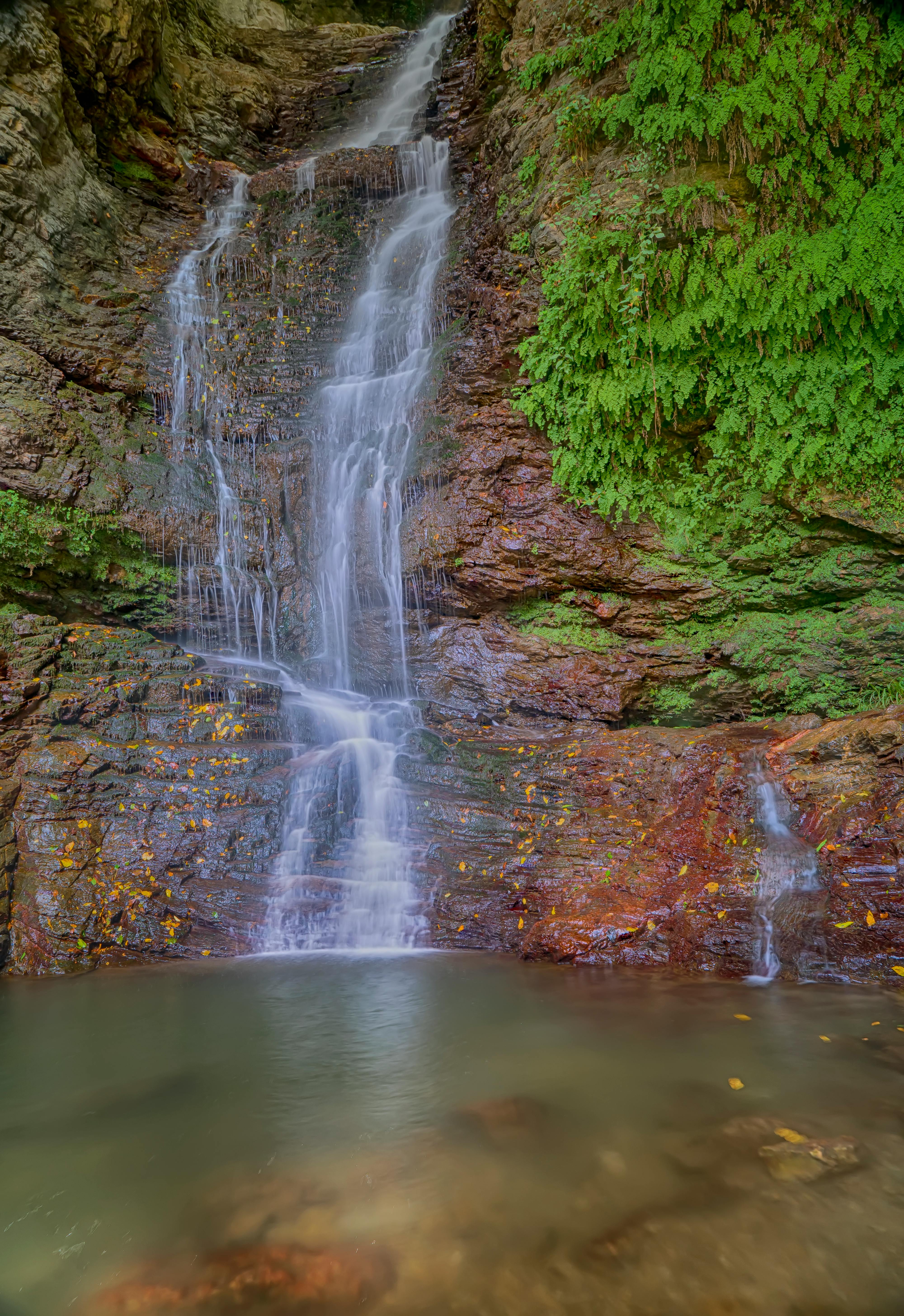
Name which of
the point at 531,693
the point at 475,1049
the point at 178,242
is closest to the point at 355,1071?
the point at 475,1049

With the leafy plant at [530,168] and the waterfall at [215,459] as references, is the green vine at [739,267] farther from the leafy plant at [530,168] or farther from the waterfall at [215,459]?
the waterfall at [215,459]

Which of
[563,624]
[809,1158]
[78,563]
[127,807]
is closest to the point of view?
[809,1158]

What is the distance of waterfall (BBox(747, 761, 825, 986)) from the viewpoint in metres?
4.77

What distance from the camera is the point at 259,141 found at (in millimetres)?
14836

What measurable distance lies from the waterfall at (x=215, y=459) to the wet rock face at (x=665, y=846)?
12.9 feet

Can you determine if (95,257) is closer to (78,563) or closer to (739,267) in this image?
(78,563)

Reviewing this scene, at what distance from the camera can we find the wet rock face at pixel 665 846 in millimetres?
4820

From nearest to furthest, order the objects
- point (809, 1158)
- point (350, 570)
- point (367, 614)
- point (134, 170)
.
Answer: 1. point (809, 1158)
2. point (367, 614)
3. point (350, 570)
4. point (134, 170)

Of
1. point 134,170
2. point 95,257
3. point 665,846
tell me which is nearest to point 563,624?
point 665,846

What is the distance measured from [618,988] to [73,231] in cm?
1232

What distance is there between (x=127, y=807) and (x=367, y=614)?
13.3 ft

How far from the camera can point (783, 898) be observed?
4.96 meters

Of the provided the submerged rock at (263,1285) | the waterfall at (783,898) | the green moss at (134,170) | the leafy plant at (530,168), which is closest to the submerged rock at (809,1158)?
the submerged rock at (263,1285)

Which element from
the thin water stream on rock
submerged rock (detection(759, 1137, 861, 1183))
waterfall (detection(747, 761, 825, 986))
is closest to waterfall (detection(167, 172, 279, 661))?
the thin water stream on rock
